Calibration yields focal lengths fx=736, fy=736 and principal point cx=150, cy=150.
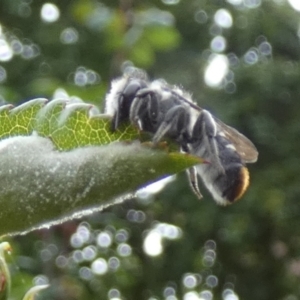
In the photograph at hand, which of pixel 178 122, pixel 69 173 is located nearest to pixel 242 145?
pixel 178 122

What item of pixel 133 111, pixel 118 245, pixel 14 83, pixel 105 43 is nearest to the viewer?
pixel 133 111

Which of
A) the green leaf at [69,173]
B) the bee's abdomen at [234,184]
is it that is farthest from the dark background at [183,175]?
the green leaf at [69,173]

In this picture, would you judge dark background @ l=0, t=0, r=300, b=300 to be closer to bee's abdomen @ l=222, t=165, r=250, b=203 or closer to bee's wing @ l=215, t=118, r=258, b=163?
bee's wing @ l=215, t=118, r=258, b=163

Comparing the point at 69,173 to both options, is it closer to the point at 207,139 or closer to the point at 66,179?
the point at 66,179

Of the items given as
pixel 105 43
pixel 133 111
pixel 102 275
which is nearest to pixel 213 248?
pixel 102 275

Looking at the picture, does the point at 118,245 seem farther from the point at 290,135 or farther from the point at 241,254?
the point at 290,135
